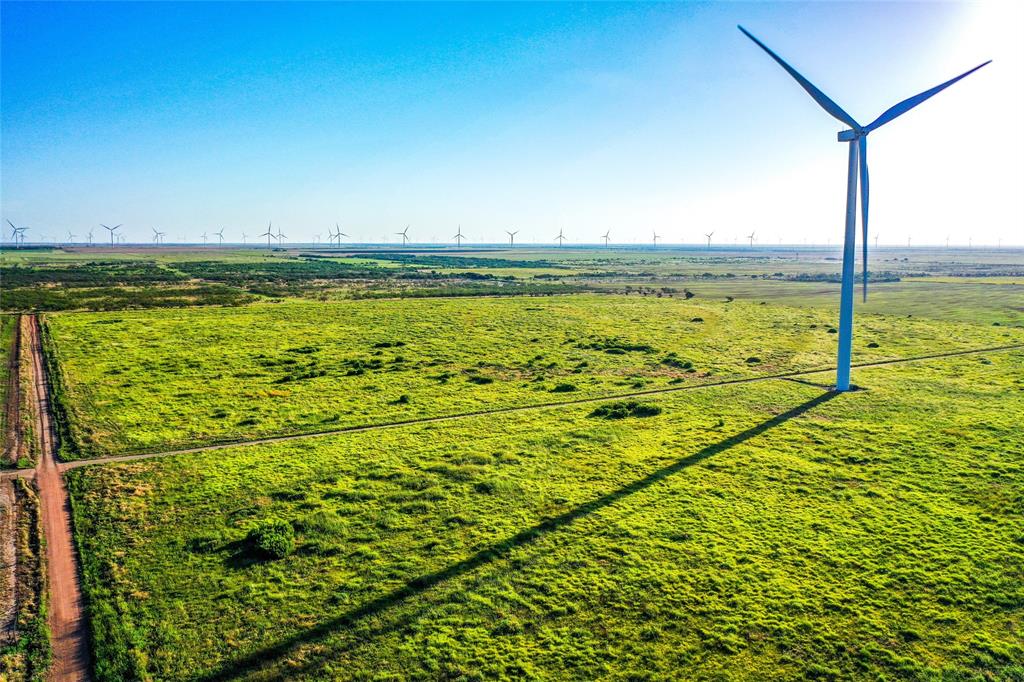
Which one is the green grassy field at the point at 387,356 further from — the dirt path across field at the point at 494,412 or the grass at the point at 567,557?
the grass at the point at 567,557

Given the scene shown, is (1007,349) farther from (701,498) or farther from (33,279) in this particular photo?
(33,279)

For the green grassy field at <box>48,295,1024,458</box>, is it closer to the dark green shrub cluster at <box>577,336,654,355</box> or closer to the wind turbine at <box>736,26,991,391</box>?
the dark green shrub cluster at <box>577,336,654,355</box>

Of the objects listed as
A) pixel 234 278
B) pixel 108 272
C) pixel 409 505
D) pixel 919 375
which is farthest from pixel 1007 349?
pixel 108 272

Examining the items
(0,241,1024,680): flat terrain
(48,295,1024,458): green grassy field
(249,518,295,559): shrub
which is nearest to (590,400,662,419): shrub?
(0,241,1024,680): flat terrain

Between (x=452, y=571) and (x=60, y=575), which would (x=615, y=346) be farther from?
(x=60, y=575)

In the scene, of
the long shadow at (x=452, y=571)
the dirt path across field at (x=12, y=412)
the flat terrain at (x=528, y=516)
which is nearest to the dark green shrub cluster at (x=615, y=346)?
the flat terrain at (x=528, y=516)

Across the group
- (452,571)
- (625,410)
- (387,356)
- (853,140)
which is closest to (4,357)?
(387,356)
